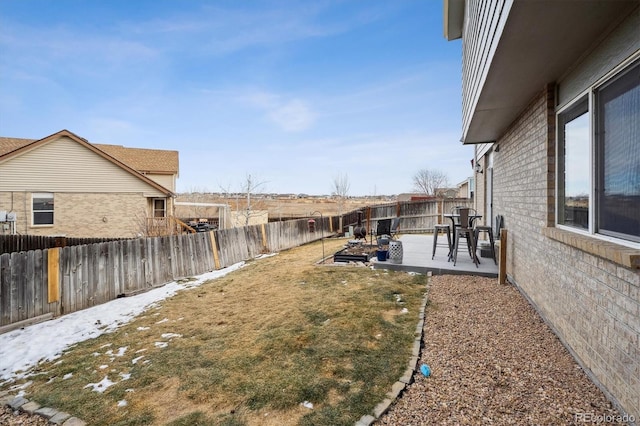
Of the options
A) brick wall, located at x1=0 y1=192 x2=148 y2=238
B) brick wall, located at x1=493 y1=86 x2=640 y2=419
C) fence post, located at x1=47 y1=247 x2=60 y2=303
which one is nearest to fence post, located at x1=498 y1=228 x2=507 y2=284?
brick wall, located at x1=493 y1=86 x2=640 y2=419

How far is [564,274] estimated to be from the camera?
3.23 m

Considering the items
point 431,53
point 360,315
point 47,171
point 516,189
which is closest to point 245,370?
point 360,315

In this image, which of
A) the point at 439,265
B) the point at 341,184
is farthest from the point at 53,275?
the point at 341,184

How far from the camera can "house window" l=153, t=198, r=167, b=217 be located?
1742 cm

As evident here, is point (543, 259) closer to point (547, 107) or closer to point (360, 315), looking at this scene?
point (547, 107)

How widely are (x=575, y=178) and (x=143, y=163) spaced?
22370 millimetres

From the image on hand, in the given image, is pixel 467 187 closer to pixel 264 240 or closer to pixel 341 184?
pixel 341 184

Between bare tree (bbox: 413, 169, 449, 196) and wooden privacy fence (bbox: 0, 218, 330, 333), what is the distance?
30964mm

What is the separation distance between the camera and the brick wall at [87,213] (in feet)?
46.1

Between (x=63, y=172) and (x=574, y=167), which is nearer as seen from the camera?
(x=574, y=167)

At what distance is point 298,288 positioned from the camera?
20.4ft

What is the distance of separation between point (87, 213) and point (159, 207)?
3319 millimetres

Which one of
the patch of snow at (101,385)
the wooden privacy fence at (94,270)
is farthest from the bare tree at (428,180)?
the patch of snow at (101,385)

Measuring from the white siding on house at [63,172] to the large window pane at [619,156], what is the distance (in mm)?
18316
